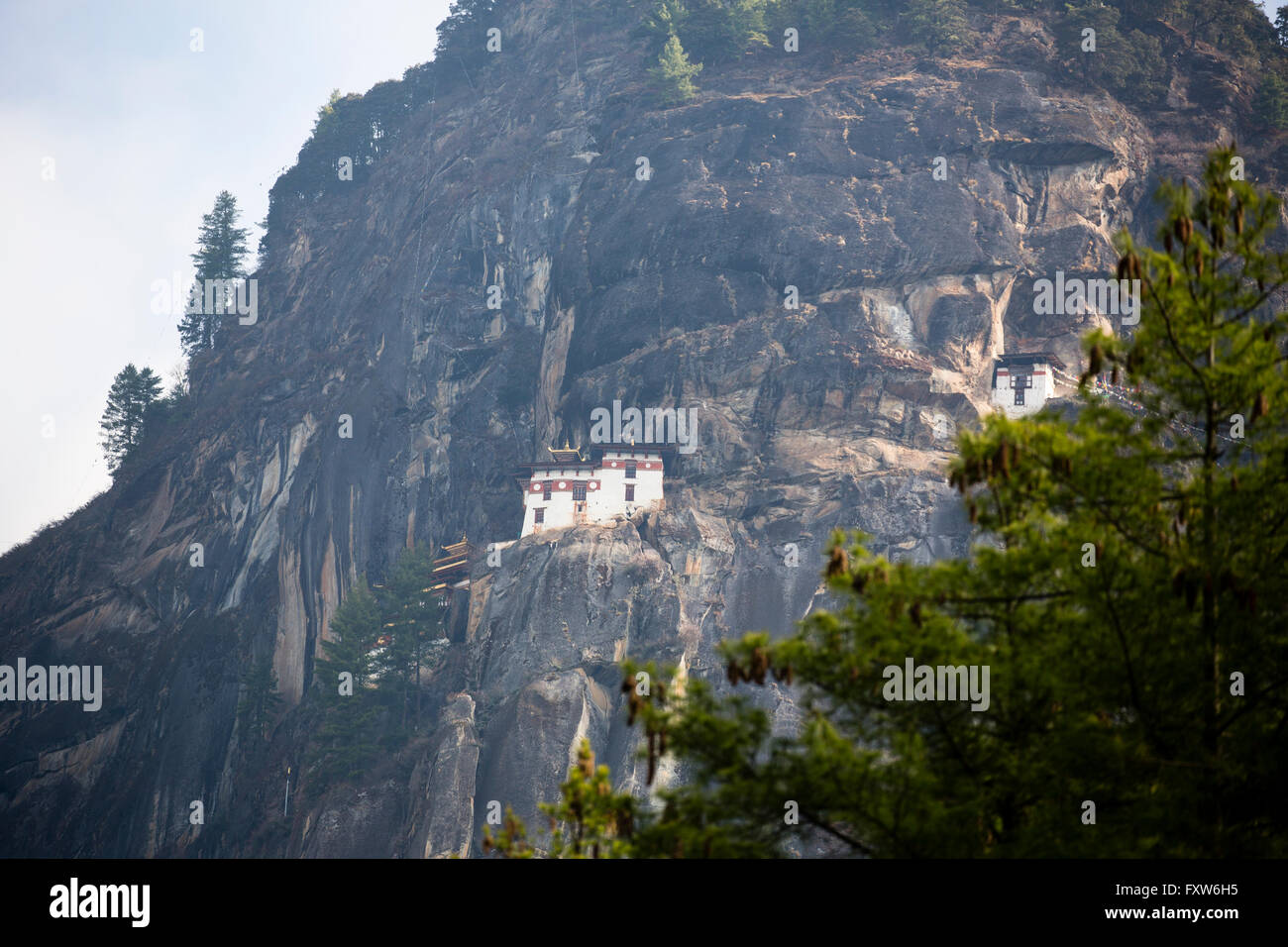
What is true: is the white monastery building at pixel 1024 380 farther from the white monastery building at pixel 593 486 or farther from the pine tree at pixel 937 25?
the pine tree at pixel 937 25

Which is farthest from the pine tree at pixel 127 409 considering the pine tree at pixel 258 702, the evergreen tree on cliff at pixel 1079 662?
the evergreen tree on cliff at pixel 1079 662

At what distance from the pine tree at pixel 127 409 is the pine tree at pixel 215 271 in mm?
6049

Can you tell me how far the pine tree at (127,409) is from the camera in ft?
320

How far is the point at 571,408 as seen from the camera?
77438 millimetres

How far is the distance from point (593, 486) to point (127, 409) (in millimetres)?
46903

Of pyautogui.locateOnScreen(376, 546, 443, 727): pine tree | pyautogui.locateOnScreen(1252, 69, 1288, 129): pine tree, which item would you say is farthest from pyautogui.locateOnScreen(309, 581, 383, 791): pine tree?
pyautogui.locateOnScreen(1252, 69, 1288, 129): pine tree

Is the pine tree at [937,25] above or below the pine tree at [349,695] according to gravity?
above

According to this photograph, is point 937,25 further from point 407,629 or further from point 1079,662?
point 1079,662

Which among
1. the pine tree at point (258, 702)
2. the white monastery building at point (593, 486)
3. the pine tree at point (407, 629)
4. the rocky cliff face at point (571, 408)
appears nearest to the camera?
the rocky cliff face at point (571, 408)

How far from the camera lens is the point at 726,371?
74000 mm

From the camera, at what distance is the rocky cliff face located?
64.6 meters

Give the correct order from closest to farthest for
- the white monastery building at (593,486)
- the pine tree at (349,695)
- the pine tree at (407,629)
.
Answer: the pine tree at (349,695)
the pine tree at (407,629)
the white monastery building at (593,486)

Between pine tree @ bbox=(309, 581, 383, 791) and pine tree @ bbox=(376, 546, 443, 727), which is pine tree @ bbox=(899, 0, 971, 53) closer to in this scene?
pine tree @ bbox=(376, 546, 443, 727)

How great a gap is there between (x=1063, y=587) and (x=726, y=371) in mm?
58788
